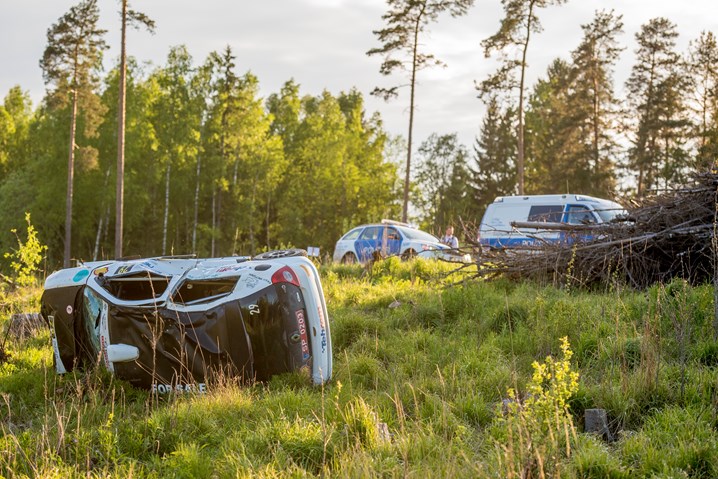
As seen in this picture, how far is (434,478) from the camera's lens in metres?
3.90

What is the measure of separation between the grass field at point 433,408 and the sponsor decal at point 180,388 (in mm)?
111

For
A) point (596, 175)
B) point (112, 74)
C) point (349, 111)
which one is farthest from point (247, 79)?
point (596, 175)

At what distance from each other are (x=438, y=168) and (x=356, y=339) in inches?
2110

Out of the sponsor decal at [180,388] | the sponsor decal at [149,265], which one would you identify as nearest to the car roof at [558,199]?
the sponsor decal at [149,265]

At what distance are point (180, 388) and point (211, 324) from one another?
0.68 m

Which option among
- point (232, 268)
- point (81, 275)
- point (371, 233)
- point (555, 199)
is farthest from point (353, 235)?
point (232, 268)

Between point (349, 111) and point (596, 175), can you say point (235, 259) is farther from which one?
point (349, 111)

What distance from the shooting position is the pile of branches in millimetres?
9305

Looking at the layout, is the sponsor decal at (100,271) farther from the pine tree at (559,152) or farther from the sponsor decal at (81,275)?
the pine tree at (559,152)

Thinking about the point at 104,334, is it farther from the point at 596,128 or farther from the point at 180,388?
the point at 596,128

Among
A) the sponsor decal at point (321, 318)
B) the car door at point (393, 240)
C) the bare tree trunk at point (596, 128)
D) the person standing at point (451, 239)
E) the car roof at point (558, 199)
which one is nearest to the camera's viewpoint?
the sponsor decal at point (321, 318)

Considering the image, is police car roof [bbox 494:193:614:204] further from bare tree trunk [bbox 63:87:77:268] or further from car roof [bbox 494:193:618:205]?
bare tree trunk [bbox 63:87:77:268]

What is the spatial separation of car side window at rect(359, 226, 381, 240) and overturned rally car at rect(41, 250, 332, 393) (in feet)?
42.0

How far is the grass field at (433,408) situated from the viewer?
13.8 feet
